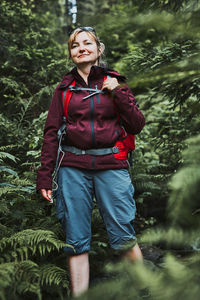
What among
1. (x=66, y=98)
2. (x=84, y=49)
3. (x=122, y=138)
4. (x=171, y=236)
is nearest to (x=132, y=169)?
(x=122, y=138)

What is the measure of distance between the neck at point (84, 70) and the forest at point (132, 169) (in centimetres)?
49

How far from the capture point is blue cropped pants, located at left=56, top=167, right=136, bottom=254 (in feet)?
8.38

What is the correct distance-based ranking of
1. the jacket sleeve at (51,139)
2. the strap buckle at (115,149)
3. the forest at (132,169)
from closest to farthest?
1. the forest at (132,169)
2. the strap buckle at (115,149)
3. the jacket sleeve at (51,139)

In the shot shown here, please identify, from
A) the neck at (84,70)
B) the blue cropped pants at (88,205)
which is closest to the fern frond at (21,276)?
the blue cropped pants at (88,205)

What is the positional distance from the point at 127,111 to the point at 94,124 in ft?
1.11

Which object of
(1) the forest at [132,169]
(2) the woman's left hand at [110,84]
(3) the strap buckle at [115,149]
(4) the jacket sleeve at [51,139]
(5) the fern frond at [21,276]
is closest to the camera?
(1) the forest at [132,169]

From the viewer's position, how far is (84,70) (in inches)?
112

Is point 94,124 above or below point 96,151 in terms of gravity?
above

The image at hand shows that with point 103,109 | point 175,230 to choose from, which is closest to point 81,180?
point 103,109

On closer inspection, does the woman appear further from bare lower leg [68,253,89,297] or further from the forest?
the forest

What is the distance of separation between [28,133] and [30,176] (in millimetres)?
1488

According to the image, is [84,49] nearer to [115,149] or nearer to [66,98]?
[66,98]

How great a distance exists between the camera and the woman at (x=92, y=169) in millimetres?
2543

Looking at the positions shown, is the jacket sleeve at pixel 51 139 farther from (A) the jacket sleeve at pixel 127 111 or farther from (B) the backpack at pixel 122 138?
(A) the jacket sleeve at pixel 127 111
